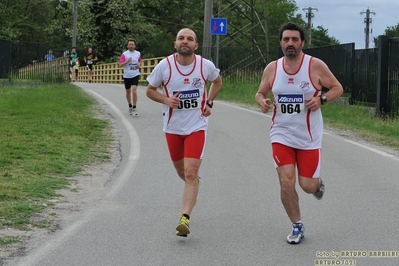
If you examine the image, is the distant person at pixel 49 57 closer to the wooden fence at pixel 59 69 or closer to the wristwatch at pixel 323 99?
the wooden fence at pixel 59 69

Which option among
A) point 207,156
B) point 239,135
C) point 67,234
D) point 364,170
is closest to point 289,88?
point 67,234

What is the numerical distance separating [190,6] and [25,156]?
64463 millimetres

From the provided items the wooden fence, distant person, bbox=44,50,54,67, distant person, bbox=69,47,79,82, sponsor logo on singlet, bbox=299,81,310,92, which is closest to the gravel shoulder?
sponsor logo on singlet, bbox=299,81,310,92

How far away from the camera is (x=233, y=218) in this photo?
25.7 ft

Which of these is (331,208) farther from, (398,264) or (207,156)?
(207,156)

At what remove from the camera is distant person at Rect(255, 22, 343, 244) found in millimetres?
6770

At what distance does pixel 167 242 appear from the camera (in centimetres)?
680

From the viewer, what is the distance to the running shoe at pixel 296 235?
673 centimetres

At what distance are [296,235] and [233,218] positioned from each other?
119cm

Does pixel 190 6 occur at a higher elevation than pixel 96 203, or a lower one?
higher

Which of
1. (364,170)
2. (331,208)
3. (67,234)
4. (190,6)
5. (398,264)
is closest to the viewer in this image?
(398,264)

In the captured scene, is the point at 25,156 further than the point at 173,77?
Yes

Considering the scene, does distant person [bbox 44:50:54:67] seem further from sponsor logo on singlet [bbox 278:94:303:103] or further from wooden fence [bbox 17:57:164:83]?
sponsor logo on singlet [bbox 278:94:303:103]

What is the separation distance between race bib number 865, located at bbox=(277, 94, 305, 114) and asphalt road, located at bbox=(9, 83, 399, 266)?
1.12m
